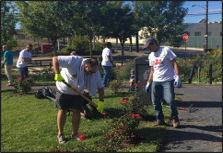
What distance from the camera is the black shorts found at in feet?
14.4

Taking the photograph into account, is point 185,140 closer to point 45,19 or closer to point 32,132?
point 32,132

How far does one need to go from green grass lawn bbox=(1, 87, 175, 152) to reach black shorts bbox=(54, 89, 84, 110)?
2.01ft

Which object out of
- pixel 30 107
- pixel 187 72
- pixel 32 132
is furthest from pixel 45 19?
pixel 32 132

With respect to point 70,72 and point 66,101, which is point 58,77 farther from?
point 66,101

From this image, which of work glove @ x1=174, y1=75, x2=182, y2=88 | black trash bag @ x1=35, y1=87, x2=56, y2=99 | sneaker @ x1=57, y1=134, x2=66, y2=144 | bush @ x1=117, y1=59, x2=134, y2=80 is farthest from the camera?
bush @ x1=117, y1=59, x2=134, y2=80

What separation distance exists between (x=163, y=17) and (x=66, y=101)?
16449 mm

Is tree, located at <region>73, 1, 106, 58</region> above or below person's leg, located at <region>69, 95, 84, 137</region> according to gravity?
above

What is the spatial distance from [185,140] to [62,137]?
2.17 metres

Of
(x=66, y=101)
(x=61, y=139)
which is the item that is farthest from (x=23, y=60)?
(x=61, y=139)

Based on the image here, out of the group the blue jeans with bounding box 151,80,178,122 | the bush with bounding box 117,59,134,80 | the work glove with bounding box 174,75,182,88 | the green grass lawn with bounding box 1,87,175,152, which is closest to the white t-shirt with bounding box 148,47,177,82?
the blue jeans with bounding box 151,80,178,122

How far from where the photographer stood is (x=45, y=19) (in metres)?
27.1

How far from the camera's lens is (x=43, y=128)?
5160mm

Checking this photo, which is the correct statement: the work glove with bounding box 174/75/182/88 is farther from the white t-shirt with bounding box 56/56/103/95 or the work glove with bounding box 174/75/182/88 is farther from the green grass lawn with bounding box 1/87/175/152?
the white t-shirt with bounding box 56/56/103/95

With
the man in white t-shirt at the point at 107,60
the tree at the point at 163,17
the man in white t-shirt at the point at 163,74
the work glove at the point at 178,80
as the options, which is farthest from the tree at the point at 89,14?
the work glove at the point at 178,80
